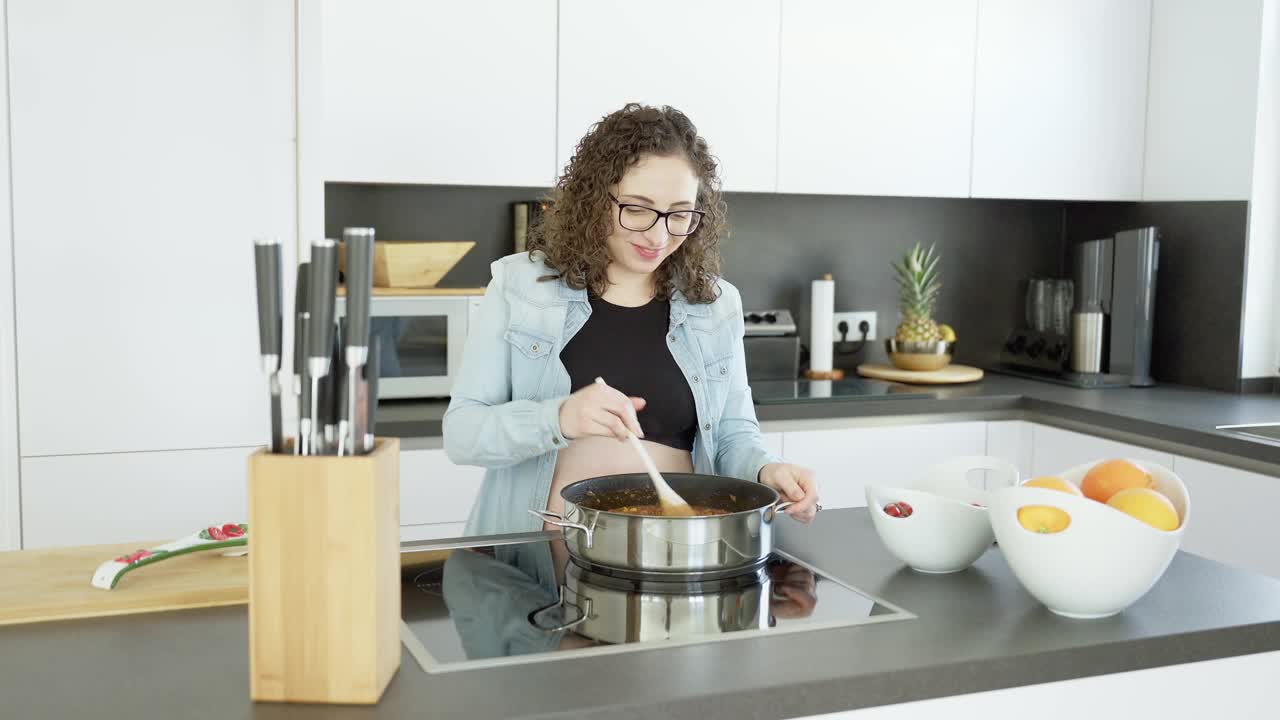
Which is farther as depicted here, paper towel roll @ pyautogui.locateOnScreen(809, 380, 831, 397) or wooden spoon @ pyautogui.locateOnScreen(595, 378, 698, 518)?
paper towel roll @ pyautogui.locateOnScreen(809, 380, 831, 397)

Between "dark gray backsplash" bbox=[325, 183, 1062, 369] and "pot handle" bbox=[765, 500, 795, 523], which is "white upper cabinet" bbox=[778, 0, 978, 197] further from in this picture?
"pot handle" bbox=[765, 500, 795, 523]

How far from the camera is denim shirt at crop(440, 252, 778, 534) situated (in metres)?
1.87

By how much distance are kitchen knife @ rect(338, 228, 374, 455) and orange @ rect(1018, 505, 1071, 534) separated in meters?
0.74

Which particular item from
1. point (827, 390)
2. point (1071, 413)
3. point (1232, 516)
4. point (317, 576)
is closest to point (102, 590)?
point (317, 576)

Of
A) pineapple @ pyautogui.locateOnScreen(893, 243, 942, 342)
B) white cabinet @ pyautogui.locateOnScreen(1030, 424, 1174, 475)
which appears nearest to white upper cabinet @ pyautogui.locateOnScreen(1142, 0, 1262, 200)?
pineapple @ pyautogui.locateOnScreen(893, 243, 942, 342)

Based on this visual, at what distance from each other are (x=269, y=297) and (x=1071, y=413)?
101 inches

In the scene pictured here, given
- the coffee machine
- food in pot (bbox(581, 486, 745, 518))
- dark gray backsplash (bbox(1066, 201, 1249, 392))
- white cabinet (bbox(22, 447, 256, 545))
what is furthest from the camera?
the coffee machine

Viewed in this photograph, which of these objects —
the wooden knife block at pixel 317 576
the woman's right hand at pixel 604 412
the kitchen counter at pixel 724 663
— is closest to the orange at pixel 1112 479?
the kitchen counter at pixel 724 663

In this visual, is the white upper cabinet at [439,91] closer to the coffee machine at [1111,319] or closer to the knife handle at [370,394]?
the coffee machine at [1111,319]

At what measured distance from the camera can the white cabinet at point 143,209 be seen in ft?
8.58

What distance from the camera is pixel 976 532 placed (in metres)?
1.52

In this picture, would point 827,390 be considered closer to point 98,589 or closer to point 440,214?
point 440,214

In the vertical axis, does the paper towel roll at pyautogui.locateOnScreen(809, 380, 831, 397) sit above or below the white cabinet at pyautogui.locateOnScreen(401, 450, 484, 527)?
above

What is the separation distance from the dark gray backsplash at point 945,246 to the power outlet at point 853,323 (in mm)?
34
